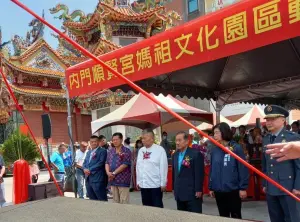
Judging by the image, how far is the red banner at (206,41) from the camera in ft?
11.2

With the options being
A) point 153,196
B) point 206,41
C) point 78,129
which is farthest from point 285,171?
point 78,129

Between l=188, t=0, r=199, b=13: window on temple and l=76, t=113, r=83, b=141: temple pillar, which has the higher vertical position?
l=188, t=0, r=199, b=13: window on temple

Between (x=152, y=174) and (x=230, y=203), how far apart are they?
114 cm

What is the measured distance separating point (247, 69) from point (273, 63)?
469 millimetres

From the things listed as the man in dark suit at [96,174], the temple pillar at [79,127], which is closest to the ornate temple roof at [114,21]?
the temple pillar at [79,127]

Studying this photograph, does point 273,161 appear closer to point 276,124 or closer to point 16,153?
point 276,124

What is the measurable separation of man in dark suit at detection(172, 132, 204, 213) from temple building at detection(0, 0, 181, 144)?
14.7 meters

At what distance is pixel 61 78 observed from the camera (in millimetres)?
21250

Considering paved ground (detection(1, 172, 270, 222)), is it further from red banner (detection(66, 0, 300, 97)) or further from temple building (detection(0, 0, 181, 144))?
temple building (detection(0, 0, 181, 144))

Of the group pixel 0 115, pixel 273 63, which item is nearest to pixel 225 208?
pixel 273 63

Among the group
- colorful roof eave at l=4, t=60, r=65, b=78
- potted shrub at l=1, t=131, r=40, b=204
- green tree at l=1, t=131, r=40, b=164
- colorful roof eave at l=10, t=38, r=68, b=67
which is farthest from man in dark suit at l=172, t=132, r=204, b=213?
colorful roof eave at l=10, t=38, r=68, b=67

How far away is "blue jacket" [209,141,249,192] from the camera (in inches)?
162

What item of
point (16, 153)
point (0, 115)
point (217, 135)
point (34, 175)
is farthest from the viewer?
point (0, 115)

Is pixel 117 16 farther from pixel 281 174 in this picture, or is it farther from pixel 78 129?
pixel 281 174
